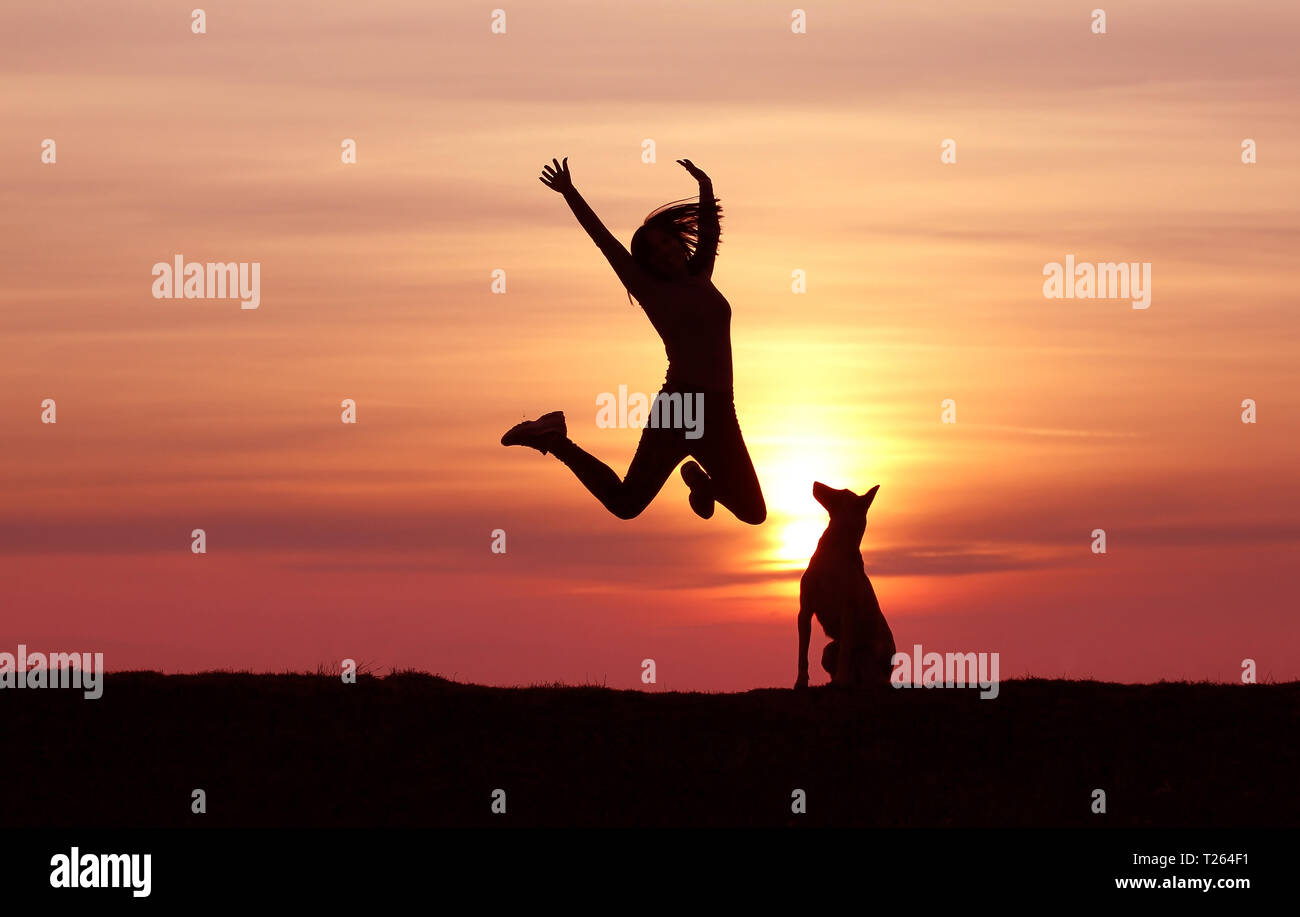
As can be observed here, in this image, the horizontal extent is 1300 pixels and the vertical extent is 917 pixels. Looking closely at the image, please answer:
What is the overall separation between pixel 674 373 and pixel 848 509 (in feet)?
16.6

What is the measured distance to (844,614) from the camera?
65.2ft

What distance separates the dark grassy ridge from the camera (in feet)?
53.3

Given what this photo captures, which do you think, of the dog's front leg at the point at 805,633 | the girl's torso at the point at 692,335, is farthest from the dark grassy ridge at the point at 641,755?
the girl's torso at the point at 692,335

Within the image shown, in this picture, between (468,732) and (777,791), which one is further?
(468,732)

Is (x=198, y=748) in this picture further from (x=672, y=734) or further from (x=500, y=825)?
(x=672, y=734)

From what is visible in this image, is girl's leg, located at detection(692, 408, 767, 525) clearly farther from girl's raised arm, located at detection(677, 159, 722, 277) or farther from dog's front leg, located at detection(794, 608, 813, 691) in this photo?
dog's front leg, located at detection(794, 608, 813, 691)

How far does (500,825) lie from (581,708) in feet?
8.54

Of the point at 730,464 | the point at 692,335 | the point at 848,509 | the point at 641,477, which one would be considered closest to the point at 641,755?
the point at 641,477

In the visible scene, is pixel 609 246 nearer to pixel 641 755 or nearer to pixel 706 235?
pixel 706 235

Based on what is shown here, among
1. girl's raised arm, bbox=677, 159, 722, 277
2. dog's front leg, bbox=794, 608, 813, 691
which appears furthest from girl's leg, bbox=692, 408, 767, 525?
dog's front leg, bbox=794, 608, 813, 691

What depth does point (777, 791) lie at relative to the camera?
16.5m

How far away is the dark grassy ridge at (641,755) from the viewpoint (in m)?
16.2
